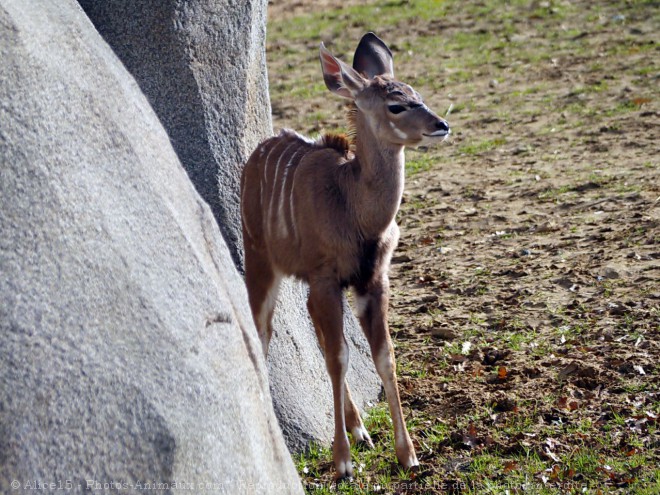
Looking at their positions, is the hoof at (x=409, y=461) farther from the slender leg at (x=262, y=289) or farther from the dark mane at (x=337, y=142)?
the dark mane at (x=337, y=142)

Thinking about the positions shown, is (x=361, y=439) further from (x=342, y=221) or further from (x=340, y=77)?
(x=340, y=77)

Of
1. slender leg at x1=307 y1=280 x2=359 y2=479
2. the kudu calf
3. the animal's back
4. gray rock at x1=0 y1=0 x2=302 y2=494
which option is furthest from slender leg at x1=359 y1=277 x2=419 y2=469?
gray rock at x1=0 y1=0 x2=302 y2=494

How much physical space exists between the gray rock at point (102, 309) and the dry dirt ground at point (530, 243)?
154 cm

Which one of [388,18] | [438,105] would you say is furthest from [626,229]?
[388,18]

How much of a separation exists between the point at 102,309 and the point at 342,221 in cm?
195

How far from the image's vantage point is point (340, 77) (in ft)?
15.6

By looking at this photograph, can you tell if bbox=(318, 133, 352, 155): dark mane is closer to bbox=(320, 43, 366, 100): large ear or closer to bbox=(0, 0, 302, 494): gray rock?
bbox=(320, 43, 366, 100): large ear

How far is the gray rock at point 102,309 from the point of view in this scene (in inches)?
103

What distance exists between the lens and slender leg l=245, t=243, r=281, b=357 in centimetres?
490

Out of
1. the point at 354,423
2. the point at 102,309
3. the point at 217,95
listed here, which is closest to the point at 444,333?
the point at 354,423

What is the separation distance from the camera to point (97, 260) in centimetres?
285

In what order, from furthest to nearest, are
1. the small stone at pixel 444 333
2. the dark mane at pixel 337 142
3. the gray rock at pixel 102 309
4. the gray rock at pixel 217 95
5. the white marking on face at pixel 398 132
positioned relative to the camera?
the small stone at pixel 444 333, the dark mane at pixel 337 142, the gray rock at pixel 217 95, the white marking on face at pixel 398 132, the gray rock at pixel 102 309

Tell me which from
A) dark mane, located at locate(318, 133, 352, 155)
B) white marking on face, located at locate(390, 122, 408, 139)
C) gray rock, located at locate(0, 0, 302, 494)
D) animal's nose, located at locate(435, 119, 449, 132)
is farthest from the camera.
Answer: dark mane, located at locate(318, 133, 352, 155)

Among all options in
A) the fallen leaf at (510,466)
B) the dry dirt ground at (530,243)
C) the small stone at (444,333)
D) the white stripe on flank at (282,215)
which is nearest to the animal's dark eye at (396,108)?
the white stripe on flank at (282,215)
